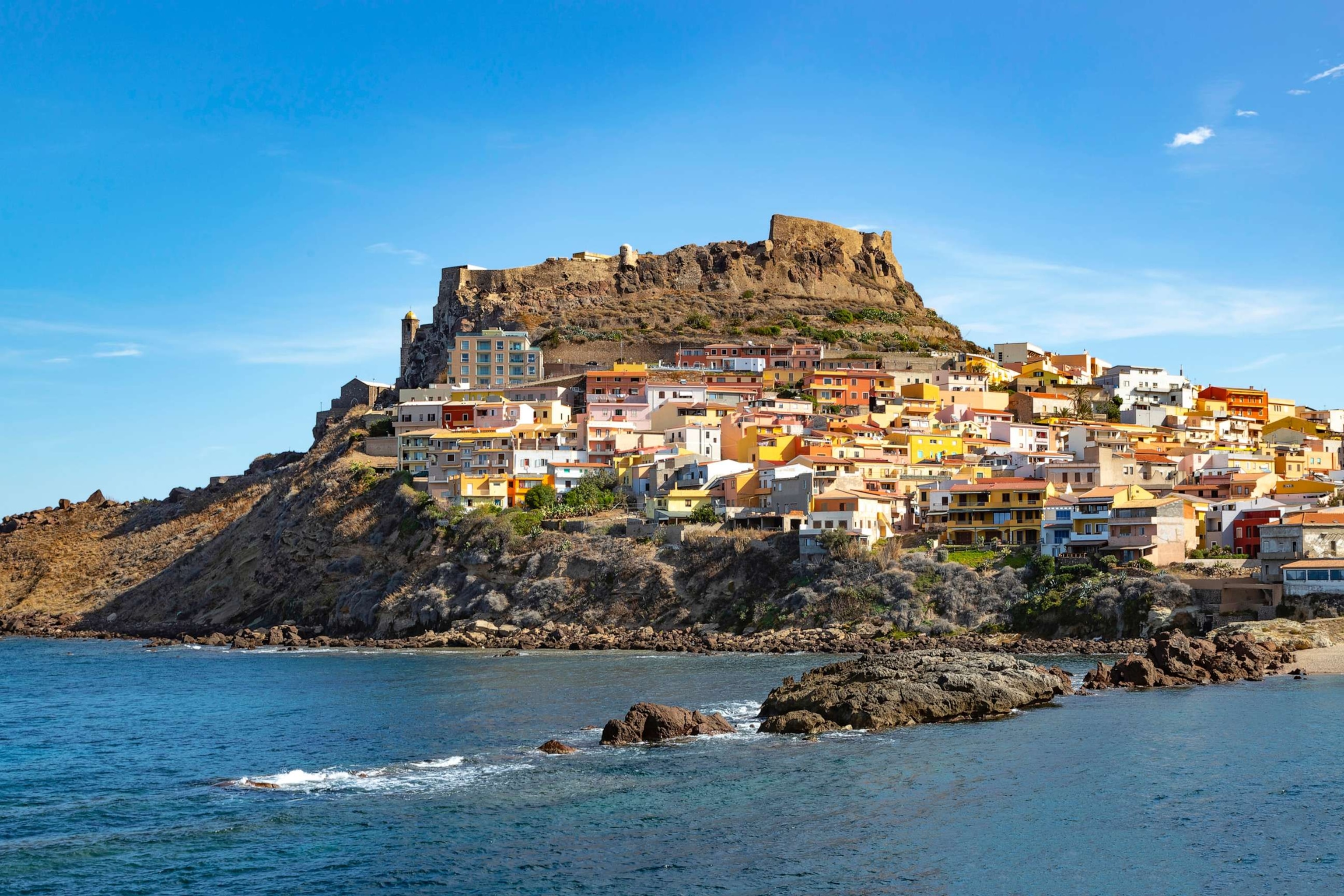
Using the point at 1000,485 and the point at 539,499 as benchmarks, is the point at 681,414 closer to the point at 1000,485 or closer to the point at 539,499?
the point at 539,499

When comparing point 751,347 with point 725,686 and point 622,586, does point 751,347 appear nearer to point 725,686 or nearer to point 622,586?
point 622,586

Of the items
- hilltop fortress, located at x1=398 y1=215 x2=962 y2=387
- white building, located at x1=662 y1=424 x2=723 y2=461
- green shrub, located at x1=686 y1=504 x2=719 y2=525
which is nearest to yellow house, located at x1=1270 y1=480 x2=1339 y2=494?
green shrub, located at x1=686 y1=504 x2=719 y2=525

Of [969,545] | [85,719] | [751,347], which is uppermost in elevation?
[751,347]

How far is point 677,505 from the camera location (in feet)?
249

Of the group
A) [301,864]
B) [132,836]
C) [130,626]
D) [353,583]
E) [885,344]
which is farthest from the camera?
[885,344]

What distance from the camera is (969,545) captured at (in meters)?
68.8

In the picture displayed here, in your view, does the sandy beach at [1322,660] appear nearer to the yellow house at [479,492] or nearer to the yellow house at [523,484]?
the yellow house at [523,484]

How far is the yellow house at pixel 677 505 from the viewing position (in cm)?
7569

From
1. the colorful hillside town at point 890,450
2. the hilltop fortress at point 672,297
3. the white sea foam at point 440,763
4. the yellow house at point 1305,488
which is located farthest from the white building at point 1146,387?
the white sea foam at point 440,763

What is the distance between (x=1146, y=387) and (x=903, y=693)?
3076 inches

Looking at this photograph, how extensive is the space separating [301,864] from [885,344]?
97275 mm

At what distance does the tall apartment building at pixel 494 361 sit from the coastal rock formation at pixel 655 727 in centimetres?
6872

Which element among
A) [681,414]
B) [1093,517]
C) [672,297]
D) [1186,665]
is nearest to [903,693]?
[1186,665]

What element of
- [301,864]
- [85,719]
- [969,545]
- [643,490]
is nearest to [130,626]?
[643,490]
